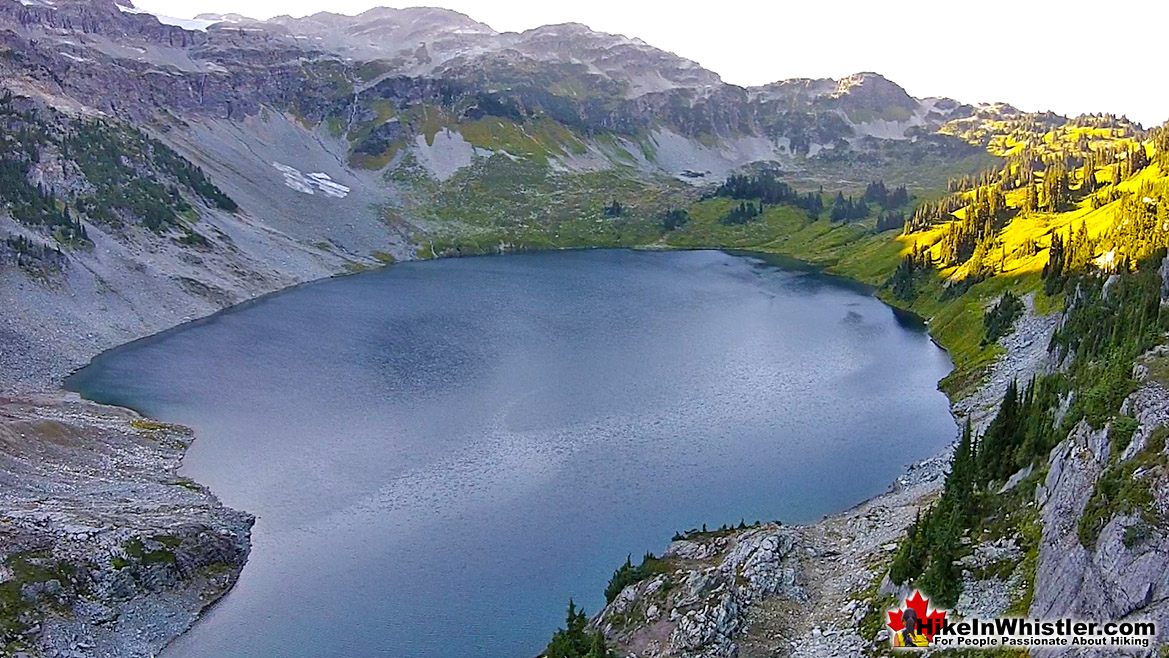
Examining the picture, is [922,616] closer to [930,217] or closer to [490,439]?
[490,439]

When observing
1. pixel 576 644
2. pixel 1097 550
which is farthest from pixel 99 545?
pixel 1097 550

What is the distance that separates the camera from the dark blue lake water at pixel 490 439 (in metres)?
56.6

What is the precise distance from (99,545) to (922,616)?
166ft

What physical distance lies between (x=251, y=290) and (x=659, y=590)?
130 meters

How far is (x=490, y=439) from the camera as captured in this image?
84.2m

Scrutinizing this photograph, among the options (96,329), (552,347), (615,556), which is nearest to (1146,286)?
(615,556)

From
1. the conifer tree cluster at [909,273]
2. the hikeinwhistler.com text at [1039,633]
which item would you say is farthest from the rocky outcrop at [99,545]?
the conifer tree cluster at [909,273]

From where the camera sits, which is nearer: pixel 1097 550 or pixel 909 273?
pixel 1097 550

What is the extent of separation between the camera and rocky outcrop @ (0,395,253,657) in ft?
165

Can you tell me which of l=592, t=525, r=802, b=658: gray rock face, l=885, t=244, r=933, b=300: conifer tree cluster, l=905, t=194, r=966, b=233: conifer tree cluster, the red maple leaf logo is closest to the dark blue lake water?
l=592, t=525, r=802, b=658: gray rock face

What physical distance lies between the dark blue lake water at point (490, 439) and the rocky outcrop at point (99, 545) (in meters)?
2.65

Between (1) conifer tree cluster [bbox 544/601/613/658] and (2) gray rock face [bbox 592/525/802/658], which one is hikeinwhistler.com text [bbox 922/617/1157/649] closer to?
(2) gray rock face [bbox 592/525/802/658]

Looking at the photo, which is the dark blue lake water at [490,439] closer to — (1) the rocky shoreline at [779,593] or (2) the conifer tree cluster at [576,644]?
(1) the rocky shoreline at [779,593]

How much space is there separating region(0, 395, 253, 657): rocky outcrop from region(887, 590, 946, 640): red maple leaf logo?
43.3 m
